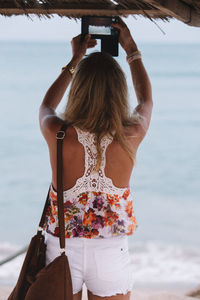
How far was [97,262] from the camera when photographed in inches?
54.9

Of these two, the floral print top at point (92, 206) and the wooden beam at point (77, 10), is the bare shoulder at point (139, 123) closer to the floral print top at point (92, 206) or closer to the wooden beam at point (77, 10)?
the floral print top at point (92, 206)

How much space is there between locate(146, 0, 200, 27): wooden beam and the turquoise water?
4.39 m

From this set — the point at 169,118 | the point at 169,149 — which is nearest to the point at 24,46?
the point at 169,118

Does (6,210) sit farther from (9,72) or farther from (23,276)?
(9,72)

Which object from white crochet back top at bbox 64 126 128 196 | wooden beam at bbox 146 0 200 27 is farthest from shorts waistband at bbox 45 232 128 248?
wooden beam at bbox 146 0 200 27

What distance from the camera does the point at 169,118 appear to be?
61.0ft

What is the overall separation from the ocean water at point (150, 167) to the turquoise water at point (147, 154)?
0.03 m

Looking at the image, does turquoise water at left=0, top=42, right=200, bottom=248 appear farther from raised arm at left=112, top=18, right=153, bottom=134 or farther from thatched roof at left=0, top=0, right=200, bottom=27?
raised arm at left=112, top=18, right=153, bottom=134

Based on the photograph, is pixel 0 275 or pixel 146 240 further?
pixel 146 240

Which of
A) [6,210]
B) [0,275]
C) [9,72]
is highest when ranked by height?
[9,72]

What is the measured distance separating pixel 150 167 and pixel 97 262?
544 inches

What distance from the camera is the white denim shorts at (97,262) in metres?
1.40

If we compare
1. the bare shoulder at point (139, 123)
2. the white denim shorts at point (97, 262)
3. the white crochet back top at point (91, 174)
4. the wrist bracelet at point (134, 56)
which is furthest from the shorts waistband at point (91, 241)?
the wrist bracelet at point (134, 56)

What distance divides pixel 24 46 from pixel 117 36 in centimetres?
2858
